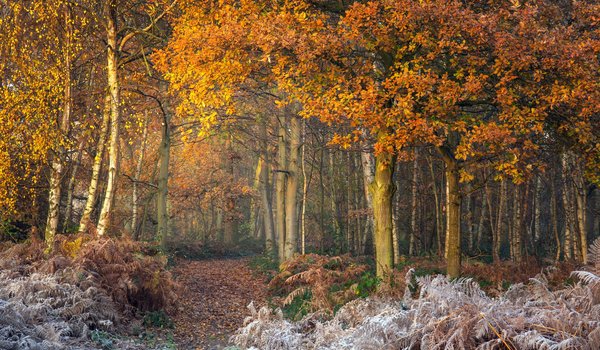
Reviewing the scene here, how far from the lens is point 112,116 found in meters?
14.5

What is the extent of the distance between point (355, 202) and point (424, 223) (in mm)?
3849

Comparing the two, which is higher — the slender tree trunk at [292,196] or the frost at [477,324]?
the slender tree trunk at [292,196]

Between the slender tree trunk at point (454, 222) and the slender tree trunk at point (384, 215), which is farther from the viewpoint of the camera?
the slender tree trunk at point (384, 215)

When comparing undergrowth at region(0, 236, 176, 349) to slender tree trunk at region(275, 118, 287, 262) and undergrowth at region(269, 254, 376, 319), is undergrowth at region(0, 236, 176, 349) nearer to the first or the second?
undergrowth at region(269, 254, 376, 319)

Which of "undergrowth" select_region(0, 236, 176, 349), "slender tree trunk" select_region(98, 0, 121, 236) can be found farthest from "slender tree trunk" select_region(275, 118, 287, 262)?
"undergrowth" select_region(0, 236, 176, 349)

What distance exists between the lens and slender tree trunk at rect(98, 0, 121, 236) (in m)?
14.4

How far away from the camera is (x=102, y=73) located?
739 inches

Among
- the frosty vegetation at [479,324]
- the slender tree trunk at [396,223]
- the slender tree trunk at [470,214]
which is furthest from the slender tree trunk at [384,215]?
the slender tree trunk at [470,214]

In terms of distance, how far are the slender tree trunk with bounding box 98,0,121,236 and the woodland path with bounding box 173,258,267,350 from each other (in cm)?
261

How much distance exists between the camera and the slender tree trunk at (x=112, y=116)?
14.4 meters

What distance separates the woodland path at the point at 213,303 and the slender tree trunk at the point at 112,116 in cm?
261

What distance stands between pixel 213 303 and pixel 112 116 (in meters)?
5.27

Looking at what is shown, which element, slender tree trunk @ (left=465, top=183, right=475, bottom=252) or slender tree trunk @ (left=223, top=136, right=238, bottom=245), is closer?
slender tree trunk @ (left=465, top=183, right=475, bottom=252)

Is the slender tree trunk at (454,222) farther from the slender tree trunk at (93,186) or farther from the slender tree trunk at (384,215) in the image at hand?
the slender tree trunk at (93,186)
